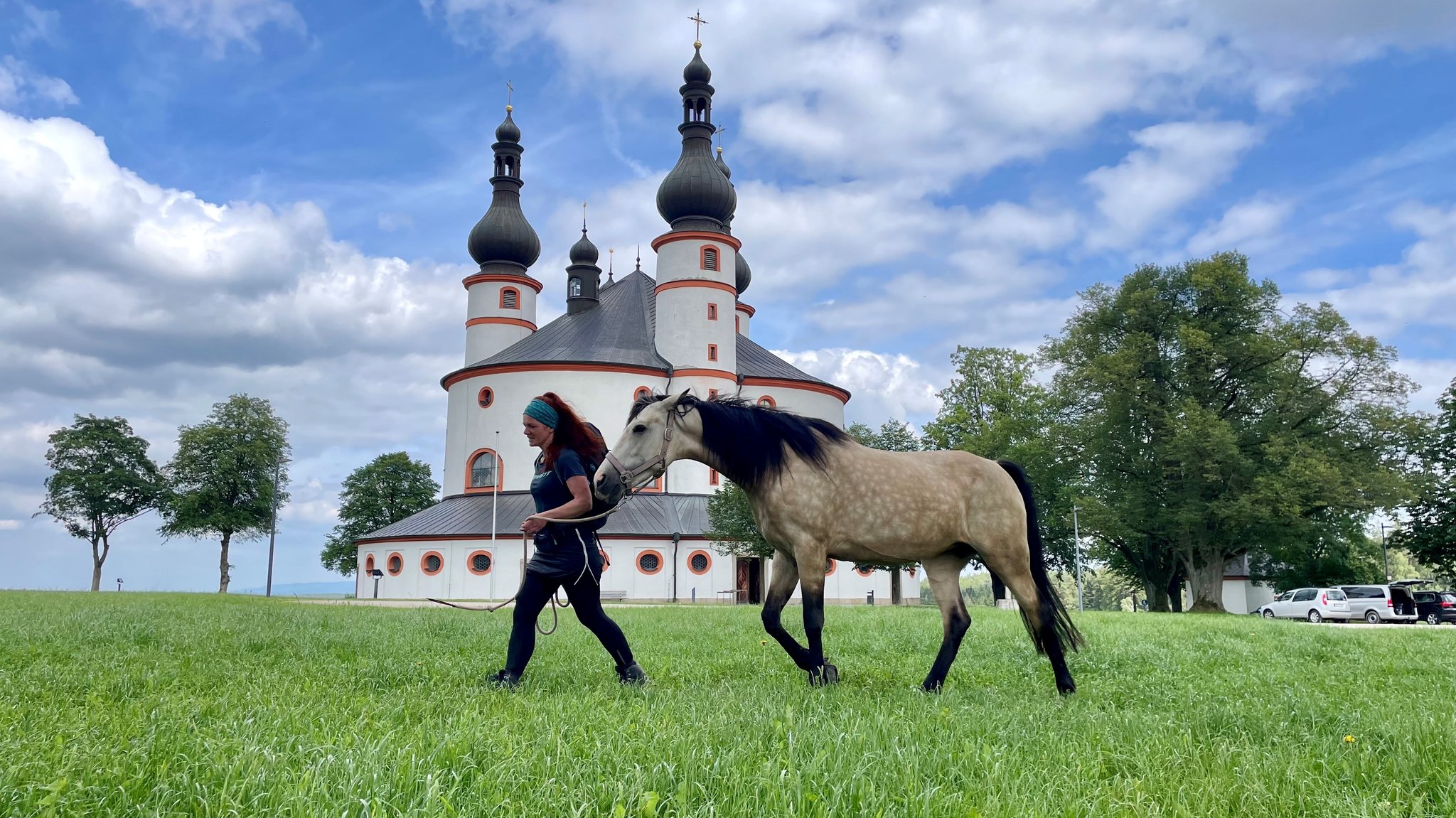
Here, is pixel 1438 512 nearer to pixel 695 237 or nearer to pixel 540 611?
pixel 695 237

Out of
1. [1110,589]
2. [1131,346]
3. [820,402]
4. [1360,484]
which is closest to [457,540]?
[820,402]

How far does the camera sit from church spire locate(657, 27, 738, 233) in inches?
1885

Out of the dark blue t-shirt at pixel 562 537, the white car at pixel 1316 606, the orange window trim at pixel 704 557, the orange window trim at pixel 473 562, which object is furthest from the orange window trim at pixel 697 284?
the dark blue t-shirt at pixel 562 537

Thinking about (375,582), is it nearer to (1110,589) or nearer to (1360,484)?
(1360,484)

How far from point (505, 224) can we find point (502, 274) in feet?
9.31

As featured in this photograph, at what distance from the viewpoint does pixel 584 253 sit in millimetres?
59531

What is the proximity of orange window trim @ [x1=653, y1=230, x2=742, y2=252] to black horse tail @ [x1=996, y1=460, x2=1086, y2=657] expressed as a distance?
1635 inches

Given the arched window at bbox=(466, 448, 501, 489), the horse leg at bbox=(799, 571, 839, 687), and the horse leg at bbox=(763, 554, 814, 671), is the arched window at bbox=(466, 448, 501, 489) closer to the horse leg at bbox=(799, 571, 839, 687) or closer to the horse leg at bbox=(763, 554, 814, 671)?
the horse leg at bbox=(763, 554, 814, 671)

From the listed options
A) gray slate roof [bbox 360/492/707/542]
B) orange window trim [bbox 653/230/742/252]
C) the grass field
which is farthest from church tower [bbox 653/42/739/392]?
the grass field

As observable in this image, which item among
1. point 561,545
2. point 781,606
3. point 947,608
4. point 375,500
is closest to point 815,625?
point 781,606

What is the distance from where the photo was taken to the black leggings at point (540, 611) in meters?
6.32

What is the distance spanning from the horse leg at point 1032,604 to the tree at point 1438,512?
4180 cm

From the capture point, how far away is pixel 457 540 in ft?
146

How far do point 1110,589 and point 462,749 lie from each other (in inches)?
4140
